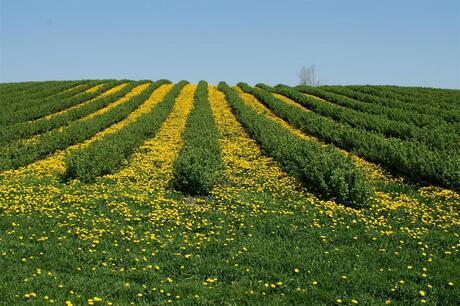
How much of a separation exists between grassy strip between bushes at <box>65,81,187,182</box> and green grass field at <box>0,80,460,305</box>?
0.24 feet

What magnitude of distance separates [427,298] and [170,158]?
13027 millimetres

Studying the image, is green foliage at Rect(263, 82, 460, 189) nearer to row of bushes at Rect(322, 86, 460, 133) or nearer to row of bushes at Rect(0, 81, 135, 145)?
row of bushes at Rect(322, 86, 460, 133)

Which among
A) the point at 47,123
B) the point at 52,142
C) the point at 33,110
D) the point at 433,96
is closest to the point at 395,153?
the point at 52,142

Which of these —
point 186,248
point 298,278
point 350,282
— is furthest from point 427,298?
point 186,248

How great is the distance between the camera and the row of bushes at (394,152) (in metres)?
14.7

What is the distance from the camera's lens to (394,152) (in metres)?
16.9

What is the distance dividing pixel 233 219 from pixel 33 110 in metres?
23.9

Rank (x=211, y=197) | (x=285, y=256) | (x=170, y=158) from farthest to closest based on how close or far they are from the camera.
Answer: (x=170, y=158), (x=211, y=197), (x=285, y=256)

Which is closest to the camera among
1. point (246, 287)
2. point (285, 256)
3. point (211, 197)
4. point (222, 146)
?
point (246, 287)

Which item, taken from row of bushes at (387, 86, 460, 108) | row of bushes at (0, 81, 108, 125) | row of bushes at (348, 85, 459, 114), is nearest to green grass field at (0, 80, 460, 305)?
row of bushes at (0, 81, 108, 125)

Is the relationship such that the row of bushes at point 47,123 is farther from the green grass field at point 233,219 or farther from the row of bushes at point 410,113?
the row of bushes at point 410,113

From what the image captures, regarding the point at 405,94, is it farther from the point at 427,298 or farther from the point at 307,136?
the point at 427,298

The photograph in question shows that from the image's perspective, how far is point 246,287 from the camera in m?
8.19

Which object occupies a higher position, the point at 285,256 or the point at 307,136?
the point at 307,136
